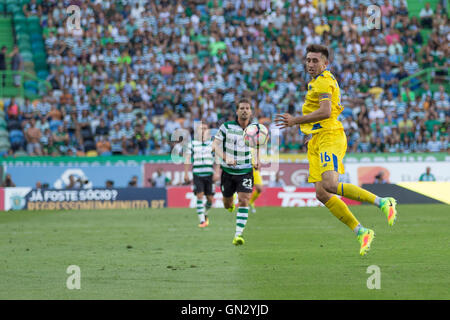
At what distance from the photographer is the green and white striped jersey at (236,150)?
13891 mm

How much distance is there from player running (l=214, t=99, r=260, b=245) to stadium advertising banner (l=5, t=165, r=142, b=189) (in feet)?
46.5

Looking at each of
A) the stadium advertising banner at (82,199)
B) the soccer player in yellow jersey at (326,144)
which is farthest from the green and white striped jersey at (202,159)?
the stadium advertising banner at (82,199)

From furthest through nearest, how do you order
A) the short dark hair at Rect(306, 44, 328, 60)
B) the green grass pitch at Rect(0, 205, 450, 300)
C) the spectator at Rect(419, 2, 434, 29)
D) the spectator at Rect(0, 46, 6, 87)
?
the spectator at Rect(419, 2, 434, 29) → the spectator at Rect(0, 46, 6, 87) → the short dark hair at Rect(306, 44, 328, 60) → the green grass pitch at Rect(0, 205, 450, 300)

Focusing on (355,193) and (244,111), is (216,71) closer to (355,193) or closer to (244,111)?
(244,111)

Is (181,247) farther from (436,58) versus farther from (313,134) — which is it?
(436,58)

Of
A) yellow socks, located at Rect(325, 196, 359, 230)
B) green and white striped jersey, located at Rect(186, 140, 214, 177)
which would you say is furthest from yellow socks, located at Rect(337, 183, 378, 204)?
green and white striped jersey, located at Rect(186, 140, 214, 177)

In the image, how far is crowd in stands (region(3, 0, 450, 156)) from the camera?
94.2ft

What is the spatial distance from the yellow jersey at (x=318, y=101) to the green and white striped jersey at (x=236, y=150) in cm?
351

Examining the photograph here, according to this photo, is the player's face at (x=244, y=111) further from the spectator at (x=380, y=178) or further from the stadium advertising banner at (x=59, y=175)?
the spectator at (x=380, y=178)

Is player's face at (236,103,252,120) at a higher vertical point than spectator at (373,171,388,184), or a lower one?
higher

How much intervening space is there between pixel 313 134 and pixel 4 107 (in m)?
22.4

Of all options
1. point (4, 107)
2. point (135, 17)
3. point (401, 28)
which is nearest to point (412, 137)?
point (401, 28)

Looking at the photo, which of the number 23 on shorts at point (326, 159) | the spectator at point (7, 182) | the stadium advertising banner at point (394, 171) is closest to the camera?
the number 23 on shorts at point (326, 159)

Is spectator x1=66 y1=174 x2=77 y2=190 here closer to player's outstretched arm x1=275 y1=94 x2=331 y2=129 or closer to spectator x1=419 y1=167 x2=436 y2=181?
spectator x1=419 y1=167 x2=436 y2=181
